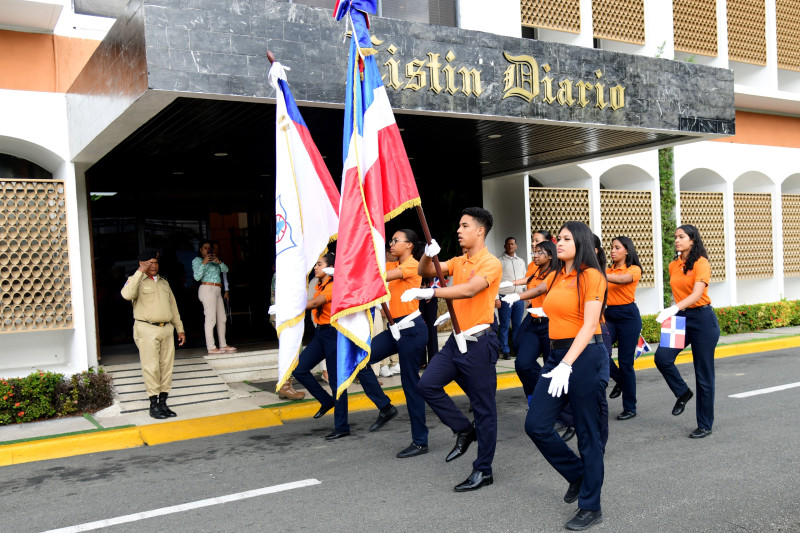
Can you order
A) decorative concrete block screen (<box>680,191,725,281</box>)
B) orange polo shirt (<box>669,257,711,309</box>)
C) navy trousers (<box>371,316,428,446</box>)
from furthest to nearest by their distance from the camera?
decorative concrete block screen (<box>680,191,725,281</box>)
orange polo shirt (<box>669,257,711,309</box>)
navy trousers (<box>371,316,428,446</box>)

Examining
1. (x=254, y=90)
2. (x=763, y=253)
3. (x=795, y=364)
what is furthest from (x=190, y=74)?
(x=763, y=253)

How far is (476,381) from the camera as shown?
5254mm

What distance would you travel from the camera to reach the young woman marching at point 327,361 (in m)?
7.07

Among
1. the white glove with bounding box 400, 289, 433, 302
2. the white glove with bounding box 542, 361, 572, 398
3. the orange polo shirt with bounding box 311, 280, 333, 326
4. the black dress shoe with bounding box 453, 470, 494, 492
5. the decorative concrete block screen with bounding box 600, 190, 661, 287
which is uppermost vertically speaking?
the decorative concrete block screen with bounding box 600, 190, 661, 287

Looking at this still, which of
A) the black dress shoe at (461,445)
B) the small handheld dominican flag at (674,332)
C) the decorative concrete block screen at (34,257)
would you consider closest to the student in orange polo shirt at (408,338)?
the black dress shoe at (461,445)

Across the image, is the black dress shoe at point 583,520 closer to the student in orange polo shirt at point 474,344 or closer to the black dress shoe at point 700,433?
the student in orange polo shirt at point 474,344

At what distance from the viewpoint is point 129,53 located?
6.61 metres

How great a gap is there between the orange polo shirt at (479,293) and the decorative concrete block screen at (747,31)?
13203 millimetres

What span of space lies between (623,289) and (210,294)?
6298mm

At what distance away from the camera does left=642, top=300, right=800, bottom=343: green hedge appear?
44.0 ft

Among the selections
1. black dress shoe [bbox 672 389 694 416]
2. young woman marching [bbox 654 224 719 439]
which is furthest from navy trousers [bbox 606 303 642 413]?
young woman marching [bbox 654 224 719 439]

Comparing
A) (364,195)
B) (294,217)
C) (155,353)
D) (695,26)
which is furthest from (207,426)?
(695,26)

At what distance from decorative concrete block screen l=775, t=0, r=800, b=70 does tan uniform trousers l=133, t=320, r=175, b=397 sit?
1592 cm

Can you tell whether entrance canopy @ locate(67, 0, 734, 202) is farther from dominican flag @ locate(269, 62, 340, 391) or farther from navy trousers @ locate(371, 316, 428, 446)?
navy trousers @ locate(371, 316, 428, 446)
